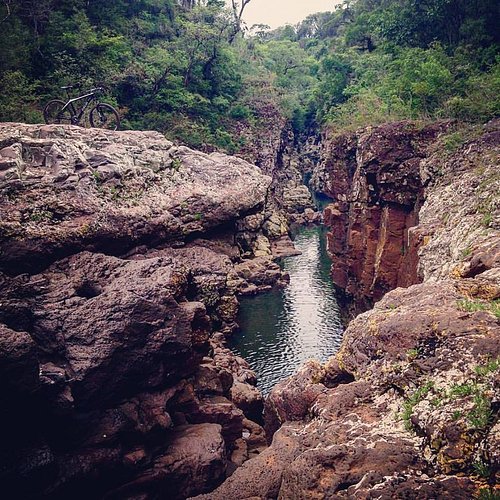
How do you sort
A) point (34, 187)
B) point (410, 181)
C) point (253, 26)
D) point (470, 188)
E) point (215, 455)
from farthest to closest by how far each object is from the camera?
point (253, 26), point (410, 181), point (34, 187), point (470, 188), point (215, 455)

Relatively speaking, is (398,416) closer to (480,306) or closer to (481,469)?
(481,469)

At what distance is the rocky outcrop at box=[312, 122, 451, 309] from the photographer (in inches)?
878

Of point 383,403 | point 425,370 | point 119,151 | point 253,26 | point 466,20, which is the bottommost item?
point 383,403

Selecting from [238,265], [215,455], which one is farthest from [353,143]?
[215,455]

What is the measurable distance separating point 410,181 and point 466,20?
47.7ft

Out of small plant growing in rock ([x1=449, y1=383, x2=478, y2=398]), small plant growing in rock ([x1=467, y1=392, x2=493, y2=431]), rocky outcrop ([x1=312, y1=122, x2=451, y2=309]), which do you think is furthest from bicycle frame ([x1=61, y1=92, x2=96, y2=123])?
small plant growing in rock ([x1=467, y1=392, x2=493, y2=431])

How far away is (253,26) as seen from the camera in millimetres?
71812

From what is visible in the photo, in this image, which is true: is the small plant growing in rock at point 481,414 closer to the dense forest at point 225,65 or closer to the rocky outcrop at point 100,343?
the rocky outcrop at point 100,343

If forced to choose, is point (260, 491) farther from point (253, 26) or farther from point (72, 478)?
point (253, 26)

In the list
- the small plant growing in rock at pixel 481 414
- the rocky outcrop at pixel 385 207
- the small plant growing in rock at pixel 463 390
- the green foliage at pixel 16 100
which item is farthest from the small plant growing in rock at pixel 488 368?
the green foliage at pixel 16 100

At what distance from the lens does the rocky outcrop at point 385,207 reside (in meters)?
22.3

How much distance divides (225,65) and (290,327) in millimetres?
36993

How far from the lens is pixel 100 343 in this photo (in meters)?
14.6

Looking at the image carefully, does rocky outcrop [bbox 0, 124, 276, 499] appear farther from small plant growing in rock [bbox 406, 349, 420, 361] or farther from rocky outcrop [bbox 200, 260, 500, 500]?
small plant growing in rock [bbox 406, 349, 420, 361]
